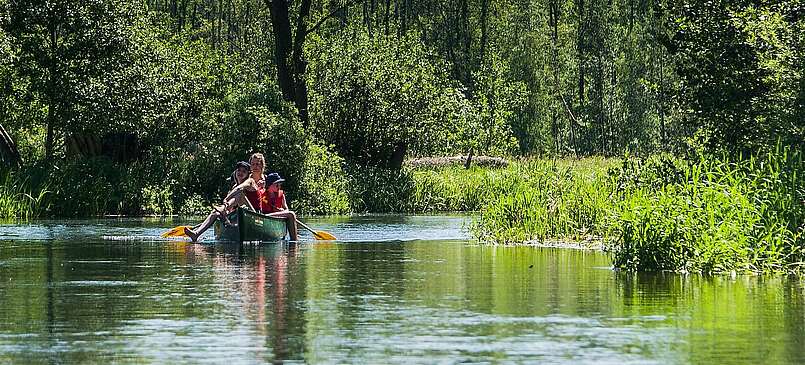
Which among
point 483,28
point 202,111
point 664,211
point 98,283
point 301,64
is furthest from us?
point 483,28

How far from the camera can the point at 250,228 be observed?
28891mm

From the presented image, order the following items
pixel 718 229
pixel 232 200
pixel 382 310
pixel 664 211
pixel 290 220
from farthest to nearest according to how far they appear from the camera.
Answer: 1. pixel 290 220
2. pixel 232 200
3. pixel 664 211
4. pixel 718 229
5. pixel 382 310

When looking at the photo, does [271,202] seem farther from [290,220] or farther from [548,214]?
[548,214]

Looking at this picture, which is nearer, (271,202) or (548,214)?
(548,214)

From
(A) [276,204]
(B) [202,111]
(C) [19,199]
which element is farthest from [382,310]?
(B) [202,111]

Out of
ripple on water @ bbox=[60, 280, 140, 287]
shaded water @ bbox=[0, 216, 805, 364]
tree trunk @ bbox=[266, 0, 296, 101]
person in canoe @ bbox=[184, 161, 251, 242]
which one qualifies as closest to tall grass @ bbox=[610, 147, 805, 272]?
shaded water @ bbox=[0, 216, 805, 364]

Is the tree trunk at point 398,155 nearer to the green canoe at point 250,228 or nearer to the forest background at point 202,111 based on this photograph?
the forest background at point 202,111

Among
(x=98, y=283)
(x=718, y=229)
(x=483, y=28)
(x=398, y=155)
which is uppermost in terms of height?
(x=483, y=28)

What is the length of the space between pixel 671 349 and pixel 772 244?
26.2ft

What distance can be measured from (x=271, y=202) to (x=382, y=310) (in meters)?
14.6

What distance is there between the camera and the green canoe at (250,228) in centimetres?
2852

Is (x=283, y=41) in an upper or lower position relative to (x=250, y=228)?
upper

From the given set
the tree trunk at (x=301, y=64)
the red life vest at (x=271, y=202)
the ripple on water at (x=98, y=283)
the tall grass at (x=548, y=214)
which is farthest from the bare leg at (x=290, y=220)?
the tree trunk at (x=301, y=64)

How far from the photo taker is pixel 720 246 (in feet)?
66.0
